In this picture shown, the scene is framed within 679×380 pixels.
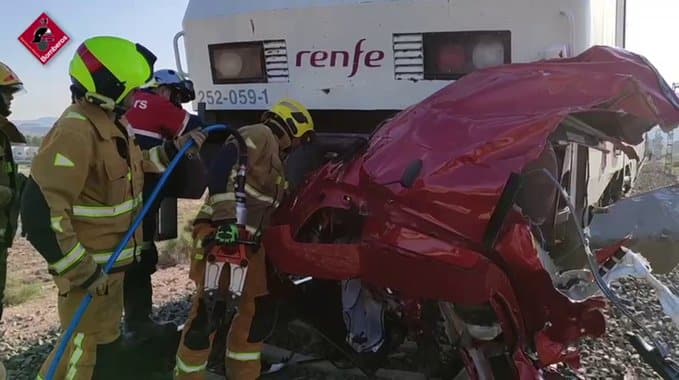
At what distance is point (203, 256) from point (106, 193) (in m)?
0.68

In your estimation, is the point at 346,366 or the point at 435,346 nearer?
the point at 435,346

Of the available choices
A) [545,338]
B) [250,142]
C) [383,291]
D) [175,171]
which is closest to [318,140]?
[250,142]

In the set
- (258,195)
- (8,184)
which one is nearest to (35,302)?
(8,184)

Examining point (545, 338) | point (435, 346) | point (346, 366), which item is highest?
point (545, 338)

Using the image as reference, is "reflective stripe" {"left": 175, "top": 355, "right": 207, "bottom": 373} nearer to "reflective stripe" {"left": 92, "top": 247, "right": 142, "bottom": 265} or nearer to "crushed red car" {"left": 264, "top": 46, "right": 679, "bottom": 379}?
"reflective stripe" {"left": 92, "top": 247, "right": 142, "bottom": 265}

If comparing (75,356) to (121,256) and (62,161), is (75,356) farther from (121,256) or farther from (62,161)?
(62,161)

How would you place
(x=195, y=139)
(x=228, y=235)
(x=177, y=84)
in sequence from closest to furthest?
(x=228, y=235) < (x=195, y=139) < (x=177, y=84)

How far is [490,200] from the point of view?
266cm

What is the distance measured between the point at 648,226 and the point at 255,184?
2151 mm

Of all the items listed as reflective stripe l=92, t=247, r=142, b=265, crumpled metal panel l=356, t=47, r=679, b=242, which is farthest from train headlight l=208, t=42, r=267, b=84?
crumpled metal panel l=356, t=47, r=679, b=242

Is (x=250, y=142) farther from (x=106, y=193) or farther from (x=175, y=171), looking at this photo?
(x=106, y=193)

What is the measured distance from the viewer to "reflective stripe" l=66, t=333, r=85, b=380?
3215 mm

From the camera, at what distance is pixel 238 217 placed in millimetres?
3383

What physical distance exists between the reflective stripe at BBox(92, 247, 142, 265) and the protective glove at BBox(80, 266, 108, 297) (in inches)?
3.2
